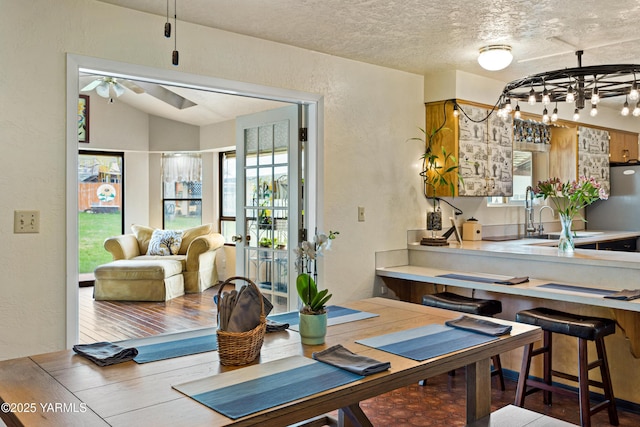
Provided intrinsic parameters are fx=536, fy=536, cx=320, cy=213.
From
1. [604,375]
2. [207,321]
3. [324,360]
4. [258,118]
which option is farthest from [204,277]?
[324,360]

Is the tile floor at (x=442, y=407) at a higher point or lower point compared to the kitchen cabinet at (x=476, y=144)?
lower

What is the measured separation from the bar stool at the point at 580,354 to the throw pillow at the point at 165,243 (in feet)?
17.4

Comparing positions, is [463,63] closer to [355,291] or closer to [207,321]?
[355,291]

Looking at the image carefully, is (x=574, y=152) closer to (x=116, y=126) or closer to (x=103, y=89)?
Result: (x=103, y=89)

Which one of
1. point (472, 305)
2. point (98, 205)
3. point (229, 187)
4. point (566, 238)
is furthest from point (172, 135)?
point (566, 238)

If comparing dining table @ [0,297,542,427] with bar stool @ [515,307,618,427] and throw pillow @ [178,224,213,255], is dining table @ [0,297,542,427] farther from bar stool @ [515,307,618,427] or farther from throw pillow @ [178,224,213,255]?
throw pillow @ [178,224,213,255]

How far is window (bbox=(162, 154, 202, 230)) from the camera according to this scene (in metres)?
8.45

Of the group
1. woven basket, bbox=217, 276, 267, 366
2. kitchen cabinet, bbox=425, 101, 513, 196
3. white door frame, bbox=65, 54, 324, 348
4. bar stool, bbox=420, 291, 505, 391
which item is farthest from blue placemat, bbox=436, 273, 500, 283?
woven basket, bbox=217, 276, 267, 366

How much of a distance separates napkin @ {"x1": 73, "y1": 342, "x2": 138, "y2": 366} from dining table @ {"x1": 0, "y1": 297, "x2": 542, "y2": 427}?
2 cm

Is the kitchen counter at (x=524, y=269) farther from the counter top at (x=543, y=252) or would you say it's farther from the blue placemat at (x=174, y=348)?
the blue placemat at (x=174, y=348)

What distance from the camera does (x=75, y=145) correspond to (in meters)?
2.79

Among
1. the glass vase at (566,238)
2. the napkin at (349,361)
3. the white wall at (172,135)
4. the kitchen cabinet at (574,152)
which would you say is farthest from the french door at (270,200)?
the white wall at (172,135)

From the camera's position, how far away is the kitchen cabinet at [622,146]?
651cm

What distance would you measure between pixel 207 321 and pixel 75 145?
305 centimetres
